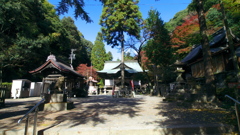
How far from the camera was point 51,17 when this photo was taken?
26.2 m

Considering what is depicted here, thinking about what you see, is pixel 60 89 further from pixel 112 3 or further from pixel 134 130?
pixel 112 3

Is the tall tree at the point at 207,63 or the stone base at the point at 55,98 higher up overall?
the tall tree at the point at 207,63

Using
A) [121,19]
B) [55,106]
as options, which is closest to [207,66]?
[55,106]

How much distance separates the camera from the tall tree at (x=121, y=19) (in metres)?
18.3

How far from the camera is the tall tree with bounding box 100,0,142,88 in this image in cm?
1827

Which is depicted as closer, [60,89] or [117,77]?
[60,89]

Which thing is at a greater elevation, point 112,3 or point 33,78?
point 112,3

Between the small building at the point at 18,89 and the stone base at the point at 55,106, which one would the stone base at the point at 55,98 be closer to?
the stone base at the point at 55,106

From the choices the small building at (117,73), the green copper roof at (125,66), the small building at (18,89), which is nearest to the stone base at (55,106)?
the small building at (18,89)

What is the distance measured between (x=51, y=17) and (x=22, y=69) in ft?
37.4

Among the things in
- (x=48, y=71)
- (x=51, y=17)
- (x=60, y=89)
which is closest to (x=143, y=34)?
(x=48, y=71)

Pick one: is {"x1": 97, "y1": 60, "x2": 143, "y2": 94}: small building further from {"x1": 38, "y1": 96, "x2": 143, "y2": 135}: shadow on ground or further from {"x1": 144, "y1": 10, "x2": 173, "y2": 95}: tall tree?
{"x1": 38, "y1": 96, "x2": 143, "y2": 135}: shadow on ground

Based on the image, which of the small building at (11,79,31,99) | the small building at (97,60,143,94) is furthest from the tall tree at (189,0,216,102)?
the small building at (97,60,143,94)

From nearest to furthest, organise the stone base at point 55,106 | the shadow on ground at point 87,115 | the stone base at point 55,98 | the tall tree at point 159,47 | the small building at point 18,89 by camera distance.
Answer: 1. the shadow on ground at point 87,115
2. the stone base at point 55,106
3. the stone base at point 55,98
4. the small building at point 18,89
5. the tall tree at point 159,47
